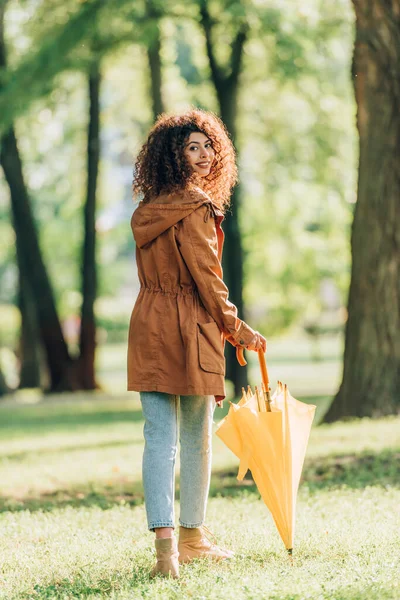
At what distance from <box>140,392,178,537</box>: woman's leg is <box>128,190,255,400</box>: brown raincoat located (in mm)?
109

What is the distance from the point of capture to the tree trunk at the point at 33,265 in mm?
20125

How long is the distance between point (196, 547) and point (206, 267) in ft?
4.31

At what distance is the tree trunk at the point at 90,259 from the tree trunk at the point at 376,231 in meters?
11.1

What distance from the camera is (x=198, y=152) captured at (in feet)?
15.6

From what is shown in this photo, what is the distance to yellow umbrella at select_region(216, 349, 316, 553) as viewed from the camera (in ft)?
15.2

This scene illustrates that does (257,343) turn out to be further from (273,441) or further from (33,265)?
(33,265)

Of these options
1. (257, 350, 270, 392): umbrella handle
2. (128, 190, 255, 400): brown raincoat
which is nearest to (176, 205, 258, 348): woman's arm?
(128, 190, 255, 400): brown raincoat

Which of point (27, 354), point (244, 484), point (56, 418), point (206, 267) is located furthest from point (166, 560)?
point (27, 354)

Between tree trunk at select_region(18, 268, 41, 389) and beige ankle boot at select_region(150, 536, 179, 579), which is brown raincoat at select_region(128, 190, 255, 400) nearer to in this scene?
beige ankle boot at select_region(150, 536, 179, 579)

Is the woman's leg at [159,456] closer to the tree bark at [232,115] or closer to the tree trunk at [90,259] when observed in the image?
the tree bark at [232,115]

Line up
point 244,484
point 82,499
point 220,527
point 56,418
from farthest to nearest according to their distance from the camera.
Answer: point 56,418 → point 244,484 → point 82,499 → point 220,527

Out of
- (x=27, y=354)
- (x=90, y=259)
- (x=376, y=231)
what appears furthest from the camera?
(x=27, y=354)

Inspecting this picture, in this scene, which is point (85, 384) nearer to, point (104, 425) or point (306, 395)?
point (306, 395)

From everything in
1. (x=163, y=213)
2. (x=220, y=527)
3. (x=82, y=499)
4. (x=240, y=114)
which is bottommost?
(x=82, y=499)
